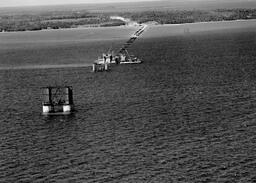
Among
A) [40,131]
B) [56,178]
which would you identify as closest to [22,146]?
[40,131]

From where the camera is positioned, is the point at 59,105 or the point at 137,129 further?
the point at 59,105

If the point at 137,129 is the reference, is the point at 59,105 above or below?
below

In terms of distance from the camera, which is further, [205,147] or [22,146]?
[22,146]

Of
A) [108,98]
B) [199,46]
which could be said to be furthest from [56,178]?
[199,46]

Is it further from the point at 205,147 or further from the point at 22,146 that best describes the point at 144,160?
the point at 22,146

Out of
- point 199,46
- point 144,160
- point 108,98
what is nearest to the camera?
point 144,160

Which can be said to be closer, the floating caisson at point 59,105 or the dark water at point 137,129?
the dark water at point 137,129

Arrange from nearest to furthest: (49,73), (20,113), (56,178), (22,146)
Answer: (56,178) < (22,146) < (20,113) < (49,73)

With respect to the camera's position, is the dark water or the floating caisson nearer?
the dark water
